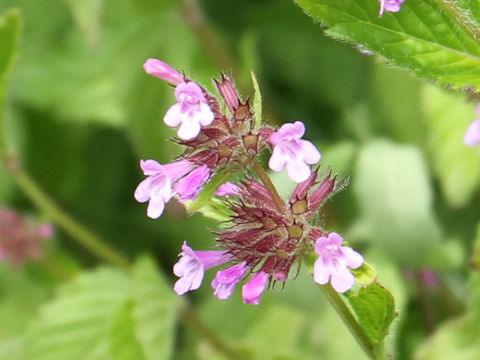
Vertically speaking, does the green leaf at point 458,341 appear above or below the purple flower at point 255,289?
below

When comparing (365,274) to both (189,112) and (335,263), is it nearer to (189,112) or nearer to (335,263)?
(335,263)

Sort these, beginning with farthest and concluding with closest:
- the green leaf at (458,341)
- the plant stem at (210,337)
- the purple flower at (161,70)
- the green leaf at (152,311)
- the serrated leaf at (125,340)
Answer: the plant stem at (210,337)
the green leaf at (152,311)
the serrated leaf at (125,340)
the green leaf at (458,341)
the purple flower at (161,70)

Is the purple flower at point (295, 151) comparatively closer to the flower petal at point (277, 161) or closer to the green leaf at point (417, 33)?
the flower petal at point (277, 161)

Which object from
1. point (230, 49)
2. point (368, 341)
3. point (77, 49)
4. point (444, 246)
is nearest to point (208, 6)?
point (230, 49)

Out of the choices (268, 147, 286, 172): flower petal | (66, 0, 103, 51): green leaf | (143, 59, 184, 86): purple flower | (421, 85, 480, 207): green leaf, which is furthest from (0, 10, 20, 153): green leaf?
(421, 85, 480, 207): green leaf

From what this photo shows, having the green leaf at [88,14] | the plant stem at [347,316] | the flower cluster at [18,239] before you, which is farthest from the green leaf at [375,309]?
the flower cluster at [18,239]

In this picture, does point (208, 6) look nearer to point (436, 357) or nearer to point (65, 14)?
point (65, 14)
